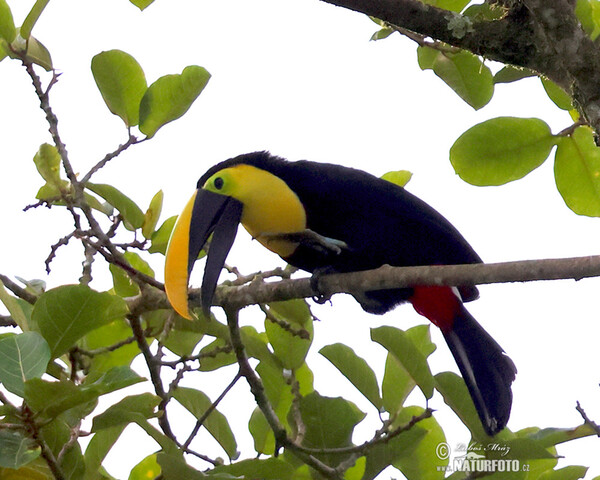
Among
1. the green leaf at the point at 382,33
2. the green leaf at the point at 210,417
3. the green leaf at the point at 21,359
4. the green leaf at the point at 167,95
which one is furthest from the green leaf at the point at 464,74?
the green leaf at the point at 21,359

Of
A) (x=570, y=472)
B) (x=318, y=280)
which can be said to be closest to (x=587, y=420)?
(x=570, y=472)

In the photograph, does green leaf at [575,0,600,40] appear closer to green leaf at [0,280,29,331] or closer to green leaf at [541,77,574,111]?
green leaf at [541,77,574,111]

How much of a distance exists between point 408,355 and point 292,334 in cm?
45

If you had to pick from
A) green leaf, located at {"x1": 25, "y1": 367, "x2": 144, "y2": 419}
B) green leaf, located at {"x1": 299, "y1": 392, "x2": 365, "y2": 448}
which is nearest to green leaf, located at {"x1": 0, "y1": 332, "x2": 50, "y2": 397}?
green leaf, located at {"x1": 25, "y1": 367, "x2": 144, "y2": 419}

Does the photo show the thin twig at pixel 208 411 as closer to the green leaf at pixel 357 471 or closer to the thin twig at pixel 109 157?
the green leaf at pixel 357 471

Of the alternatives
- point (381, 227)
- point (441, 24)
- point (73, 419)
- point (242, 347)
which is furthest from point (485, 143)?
A: point (73, 419)

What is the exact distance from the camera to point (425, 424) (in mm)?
2447

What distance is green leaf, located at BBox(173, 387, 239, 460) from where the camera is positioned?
2.47m

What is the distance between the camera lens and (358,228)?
303cm

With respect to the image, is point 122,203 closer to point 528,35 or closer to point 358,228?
point 358,228

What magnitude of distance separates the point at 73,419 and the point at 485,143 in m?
1.52

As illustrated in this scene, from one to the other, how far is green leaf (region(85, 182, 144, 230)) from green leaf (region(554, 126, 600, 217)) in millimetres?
1463

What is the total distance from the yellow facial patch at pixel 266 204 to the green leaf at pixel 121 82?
50cm

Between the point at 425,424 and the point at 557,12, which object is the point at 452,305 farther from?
the point at 557,12
